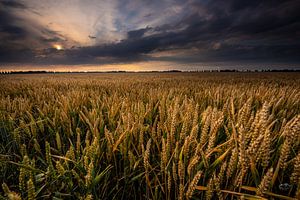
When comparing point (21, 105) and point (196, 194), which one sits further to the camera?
point (21, 105)

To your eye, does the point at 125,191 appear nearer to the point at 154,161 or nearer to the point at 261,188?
the point at 154,161

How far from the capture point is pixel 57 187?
3.08 ft

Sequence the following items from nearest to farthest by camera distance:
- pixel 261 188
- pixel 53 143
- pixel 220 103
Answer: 1. pixel 261 188
2. pixel 53 143
3. pixel 220 103

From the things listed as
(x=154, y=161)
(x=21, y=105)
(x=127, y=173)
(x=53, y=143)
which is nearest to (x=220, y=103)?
(x=154, y=161)

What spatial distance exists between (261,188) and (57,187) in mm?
969

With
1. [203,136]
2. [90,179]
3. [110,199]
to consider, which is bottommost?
[110,199]

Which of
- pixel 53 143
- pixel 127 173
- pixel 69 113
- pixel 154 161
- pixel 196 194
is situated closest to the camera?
pixel 196 194

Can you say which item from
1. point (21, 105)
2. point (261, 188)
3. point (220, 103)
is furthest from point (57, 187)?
point (220, 103)

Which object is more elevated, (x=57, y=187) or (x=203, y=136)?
(x=203, y=136)

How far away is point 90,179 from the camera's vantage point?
0.77 m

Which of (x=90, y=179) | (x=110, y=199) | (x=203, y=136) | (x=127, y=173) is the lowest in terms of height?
(x=110, y=199)

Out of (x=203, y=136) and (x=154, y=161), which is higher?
(x=203, y=136)

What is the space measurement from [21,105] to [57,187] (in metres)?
1.76

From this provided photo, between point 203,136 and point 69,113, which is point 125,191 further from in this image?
point 69,113
